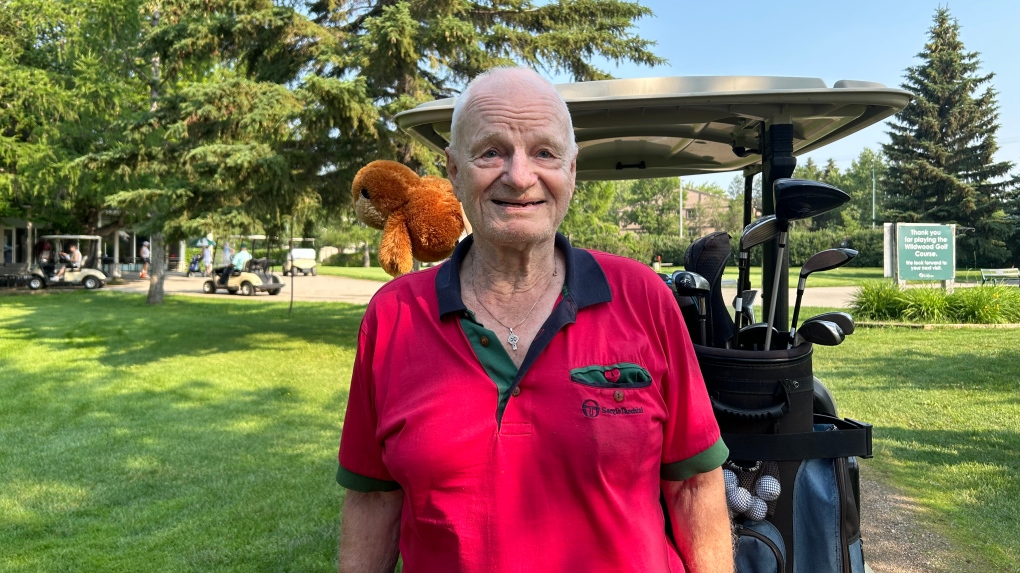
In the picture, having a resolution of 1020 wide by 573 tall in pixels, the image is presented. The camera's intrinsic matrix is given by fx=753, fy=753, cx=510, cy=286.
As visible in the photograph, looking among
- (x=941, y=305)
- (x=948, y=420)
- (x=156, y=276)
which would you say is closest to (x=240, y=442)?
(x=948, y=420)

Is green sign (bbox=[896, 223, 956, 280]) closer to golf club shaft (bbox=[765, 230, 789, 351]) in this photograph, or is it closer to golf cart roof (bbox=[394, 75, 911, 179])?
golf cart roof (bbox=[394, 75, 911, 179])

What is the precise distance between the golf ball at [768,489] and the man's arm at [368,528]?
3.81 ft

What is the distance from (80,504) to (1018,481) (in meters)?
6.12

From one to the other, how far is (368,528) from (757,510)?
121 centimetres

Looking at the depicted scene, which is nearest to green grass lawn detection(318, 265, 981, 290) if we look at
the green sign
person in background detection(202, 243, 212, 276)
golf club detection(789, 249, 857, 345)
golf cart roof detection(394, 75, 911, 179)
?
the green sign

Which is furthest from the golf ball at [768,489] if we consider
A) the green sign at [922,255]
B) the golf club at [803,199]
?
the green sign at [922,255]

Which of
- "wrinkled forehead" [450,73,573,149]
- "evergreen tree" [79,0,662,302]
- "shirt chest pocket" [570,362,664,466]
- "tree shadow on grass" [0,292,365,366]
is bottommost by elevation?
"tree shadow on grass" [0,292,365,366]

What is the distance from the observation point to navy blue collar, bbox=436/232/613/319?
1.63 metres

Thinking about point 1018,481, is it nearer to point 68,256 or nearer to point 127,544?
point 127,544

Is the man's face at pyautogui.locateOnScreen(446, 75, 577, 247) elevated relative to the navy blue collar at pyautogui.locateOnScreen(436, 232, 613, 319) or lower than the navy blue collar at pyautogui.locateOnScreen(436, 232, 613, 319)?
elevated

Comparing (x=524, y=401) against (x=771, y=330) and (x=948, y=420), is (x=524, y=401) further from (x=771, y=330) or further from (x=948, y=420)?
(x=948, y=420)

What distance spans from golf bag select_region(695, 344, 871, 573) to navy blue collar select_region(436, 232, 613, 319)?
32.0 inches

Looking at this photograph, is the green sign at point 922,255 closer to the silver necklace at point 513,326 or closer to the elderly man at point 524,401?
the elderly man at point 524,401

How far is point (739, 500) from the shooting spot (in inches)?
89.0
